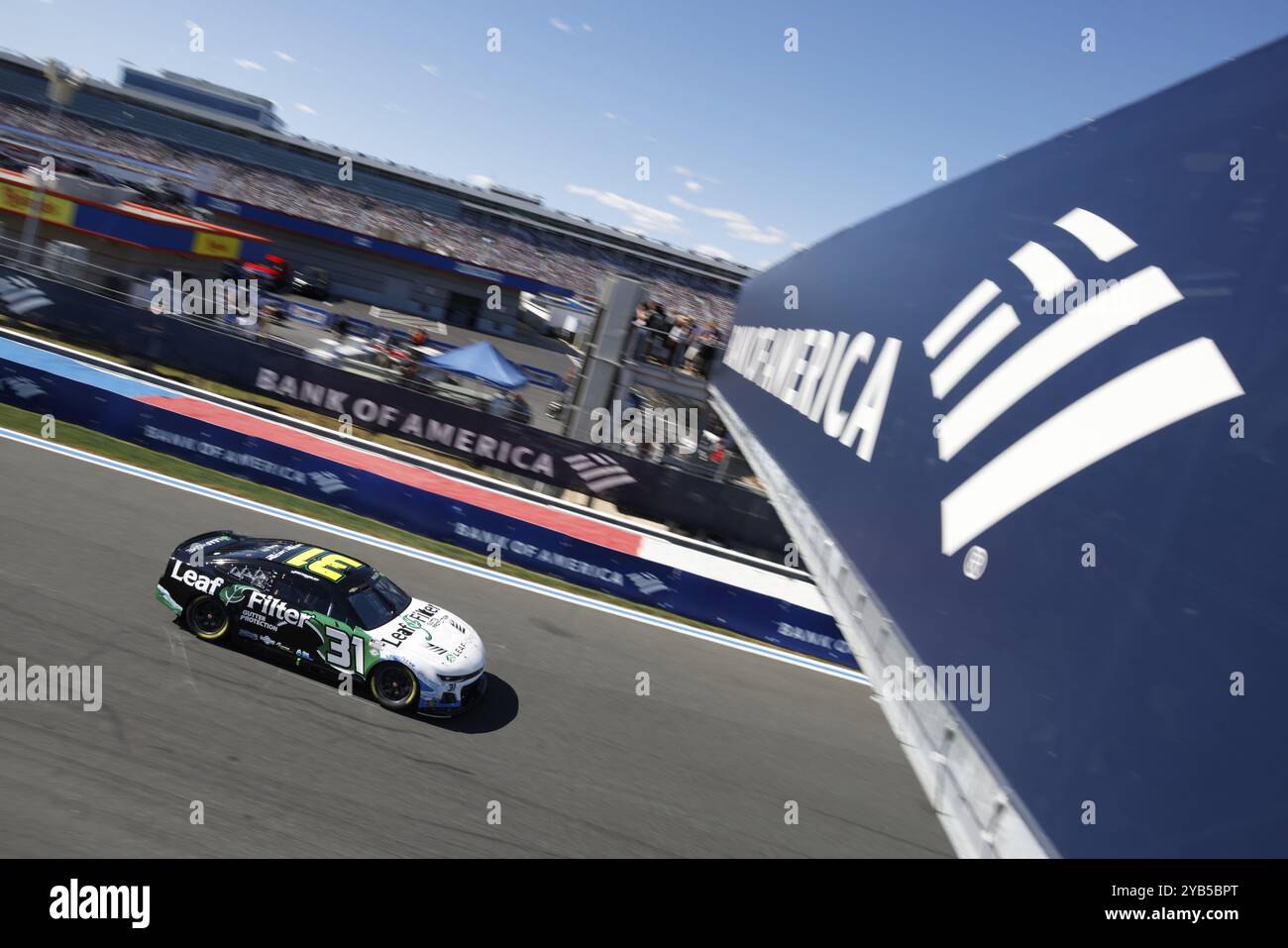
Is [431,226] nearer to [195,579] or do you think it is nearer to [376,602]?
[195,579]

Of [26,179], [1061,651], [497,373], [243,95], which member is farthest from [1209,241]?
[243,95]

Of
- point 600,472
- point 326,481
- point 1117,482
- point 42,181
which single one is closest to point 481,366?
point 600,472

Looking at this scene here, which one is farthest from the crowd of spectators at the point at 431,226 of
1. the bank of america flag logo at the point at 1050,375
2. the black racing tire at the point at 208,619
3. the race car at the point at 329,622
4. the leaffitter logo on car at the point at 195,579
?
the bank of america flag logo at the point at 1050,375

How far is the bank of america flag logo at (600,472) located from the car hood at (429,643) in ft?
Result: 30.7

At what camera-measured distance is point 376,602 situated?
339 inches

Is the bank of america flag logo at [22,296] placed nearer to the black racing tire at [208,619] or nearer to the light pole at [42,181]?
the light pole at [42,181]

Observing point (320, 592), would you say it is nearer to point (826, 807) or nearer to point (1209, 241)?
point (826, 807)

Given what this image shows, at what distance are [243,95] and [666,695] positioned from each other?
111 meters

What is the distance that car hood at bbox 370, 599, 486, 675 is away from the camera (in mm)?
8273

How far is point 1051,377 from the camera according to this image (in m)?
3.41

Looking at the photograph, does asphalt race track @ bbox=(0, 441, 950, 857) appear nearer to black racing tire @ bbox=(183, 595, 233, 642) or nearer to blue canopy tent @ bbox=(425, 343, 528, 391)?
black racing tire @ bbox=(183, 595, 233, 642)

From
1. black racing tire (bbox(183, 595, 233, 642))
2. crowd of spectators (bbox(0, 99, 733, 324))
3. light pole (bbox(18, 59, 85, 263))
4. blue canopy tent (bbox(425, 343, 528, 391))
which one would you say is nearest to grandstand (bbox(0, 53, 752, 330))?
crowd of spectators (bbox(0, 99, 733, 324))

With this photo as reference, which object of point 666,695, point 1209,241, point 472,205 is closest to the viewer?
point 1209,241
